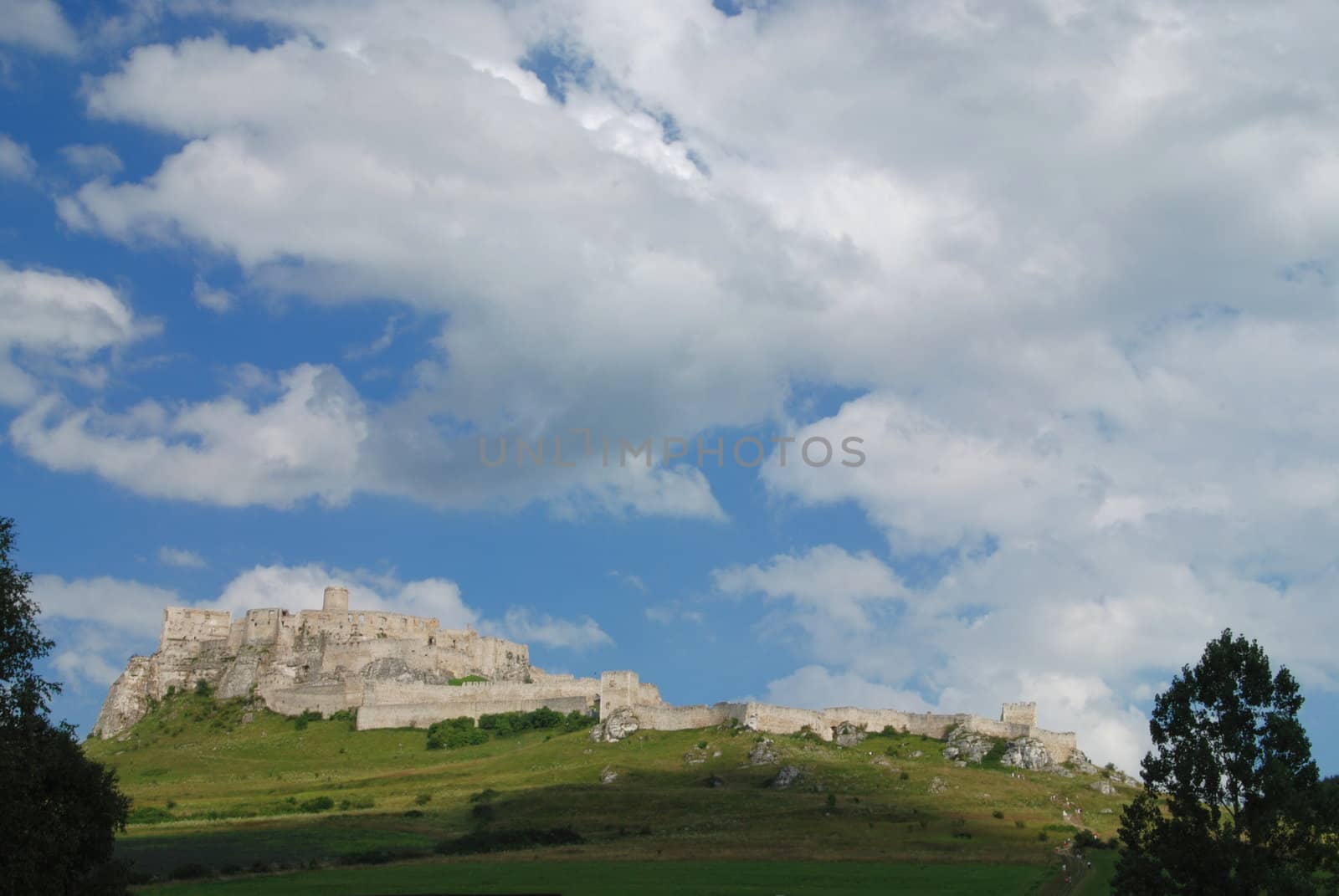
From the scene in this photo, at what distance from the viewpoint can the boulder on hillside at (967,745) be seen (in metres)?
98.7

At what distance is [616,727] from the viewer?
339 feet

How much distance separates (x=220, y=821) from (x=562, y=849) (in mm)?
25791

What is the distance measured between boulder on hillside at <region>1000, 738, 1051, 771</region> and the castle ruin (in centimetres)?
341

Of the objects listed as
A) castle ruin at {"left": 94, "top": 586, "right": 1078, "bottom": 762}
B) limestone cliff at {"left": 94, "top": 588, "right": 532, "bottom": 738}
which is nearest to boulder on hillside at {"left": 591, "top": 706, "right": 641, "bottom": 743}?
castle ruin at {"left": 94, "top": 586, "right": 1078, "bottom": 762}

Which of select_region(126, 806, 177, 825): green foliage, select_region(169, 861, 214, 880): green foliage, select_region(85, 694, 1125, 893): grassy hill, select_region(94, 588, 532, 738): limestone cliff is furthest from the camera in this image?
select_region(94, 588, 532, 738): limestone cliff

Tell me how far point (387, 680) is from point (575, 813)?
4734 centimetres

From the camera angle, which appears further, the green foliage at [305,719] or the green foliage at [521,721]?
the green foliage at [305,719]

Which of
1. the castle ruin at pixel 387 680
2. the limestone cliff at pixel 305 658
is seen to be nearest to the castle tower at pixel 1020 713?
the castle ruin at pixel 387 680

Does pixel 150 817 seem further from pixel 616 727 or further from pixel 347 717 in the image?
pixel 347 717

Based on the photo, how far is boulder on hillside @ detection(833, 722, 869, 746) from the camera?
104 meters

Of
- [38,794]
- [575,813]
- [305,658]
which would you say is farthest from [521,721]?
[38,794]

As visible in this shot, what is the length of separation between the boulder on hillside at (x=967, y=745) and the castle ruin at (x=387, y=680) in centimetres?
119

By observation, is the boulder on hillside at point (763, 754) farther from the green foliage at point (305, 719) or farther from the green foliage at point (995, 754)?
the green foliage at point (305, 719)

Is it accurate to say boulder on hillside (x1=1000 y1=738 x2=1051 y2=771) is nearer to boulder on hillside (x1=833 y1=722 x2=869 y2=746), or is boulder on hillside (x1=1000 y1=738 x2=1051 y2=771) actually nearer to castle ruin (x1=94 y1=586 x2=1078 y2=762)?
castle ruin (x1=94 y1=586 x2=1078 y2=762)
